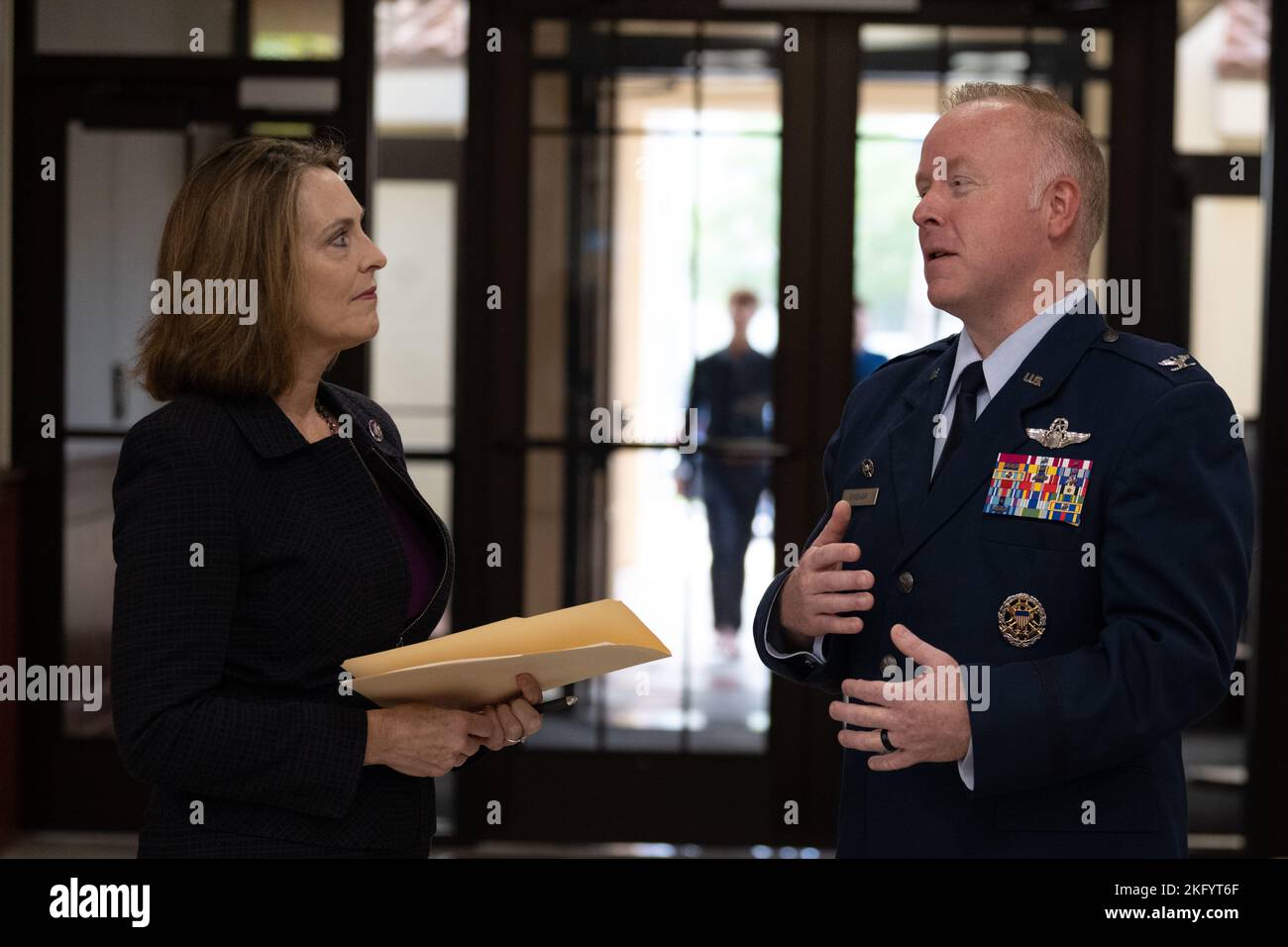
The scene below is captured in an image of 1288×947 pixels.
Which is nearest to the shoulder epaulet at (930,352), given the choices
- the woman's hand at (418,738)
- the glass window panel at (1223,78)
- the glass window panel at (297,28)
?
the woman's hand at (418,738)

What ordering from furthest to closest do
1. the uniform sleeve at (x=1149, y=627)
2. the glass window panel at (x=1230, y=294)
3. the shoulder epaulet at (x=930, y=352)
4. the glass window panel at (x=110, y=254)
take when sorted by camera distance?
the glass window panel at (x=1230, y=294) < the glass window panel at (x=110, y=254) < the shoulder epaulet at (x=930, y=352) < the uniform sleeve at (x=1149, y=627)

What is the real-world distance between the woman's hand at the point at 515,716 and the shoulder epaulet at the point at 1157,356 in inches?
30.3

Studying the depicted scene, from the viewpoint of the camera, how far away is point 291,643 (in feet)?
4.99

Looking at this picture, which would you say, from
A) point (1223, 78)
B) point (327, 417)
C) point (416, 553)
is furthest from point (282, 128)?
point (1223, 78)

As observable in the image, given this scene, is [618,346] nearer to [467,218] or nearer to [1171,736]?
[467,218]

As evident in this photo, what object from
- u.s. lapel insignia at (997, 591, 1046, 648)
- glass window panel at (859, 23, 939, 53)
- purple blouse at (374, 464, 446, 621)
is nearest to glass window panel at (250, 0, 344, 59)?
glass window panel at (859, 23, 939, 53)

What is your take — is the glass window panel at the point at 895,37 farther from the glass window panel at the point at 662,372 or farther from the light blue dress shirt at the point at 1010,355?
the light blue dress shirt at the point at 1010,355

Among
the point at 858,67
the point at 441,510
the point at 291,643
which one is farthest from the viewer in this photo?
the point at 441,510

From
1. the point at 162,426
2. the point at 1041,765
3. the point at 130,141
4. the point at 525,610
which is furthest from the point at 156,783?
the point at 130,141

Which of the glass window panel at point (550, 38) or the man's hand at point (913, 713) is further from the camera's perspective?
the glass window panel at point (550, 38)

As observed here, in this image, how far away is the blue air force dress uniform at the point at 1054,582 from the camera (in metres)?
1.40

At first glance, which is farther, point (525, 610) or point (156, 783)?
point (525, 610)

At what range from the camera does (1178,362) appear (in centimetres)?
151

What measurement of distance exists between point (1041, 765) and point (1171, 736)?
219mm
